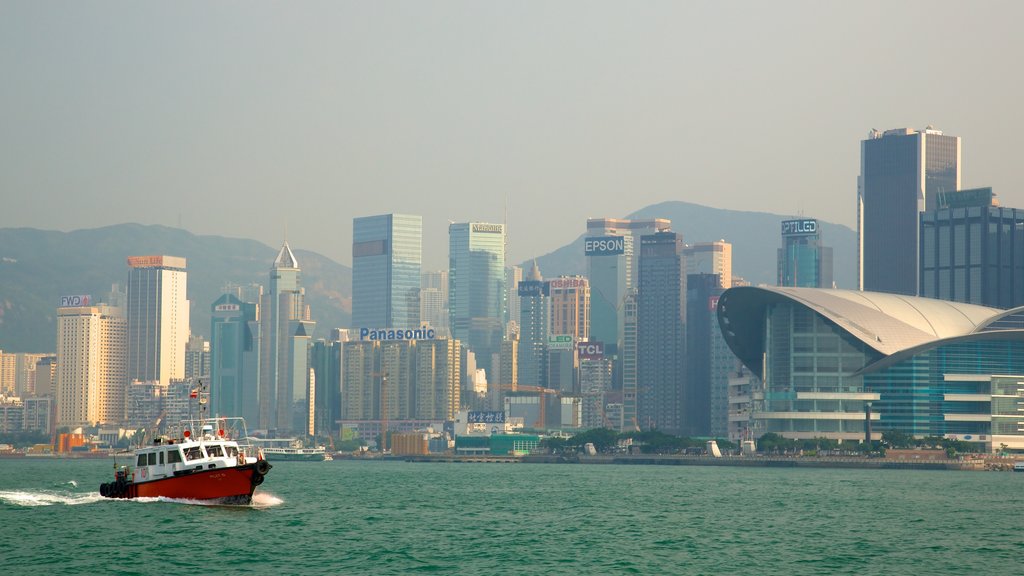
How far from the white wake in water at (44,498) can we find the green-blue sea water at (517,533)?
0.87 feet

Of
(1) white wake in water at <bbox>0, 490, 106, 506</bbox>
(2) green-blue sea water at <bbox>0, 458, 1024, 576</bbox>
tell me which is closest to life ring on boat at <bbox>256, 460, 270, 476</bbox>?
(2) green-blue sea water at <bbox>0, 458, 1024, 576</bbox>

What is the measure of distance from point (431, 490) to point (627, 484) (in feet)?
75.7

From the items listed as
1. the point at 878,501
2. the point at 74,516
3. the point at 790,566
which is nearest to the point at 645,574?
the point at 790,566

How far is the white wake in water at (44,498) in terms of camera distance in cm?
9488

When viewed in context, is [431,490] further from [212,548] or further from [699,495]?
[212,548]

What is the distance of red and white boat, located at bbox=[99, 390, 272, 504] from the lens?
80.4 m

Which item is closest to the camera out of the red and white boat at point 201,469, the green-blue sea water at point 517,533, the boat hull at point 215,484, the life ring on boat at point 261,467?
the green-blue sea water at point 517,533

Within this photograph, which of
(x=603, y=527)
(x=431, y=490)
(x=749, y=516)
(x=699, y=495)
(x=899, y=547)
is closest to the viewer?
(x=899, y=547)

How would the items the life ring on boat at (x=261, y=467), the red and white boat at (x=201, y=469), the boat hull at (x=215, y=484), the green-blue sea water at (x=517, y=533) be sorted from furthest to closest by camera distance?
the red and white boat at (x=201, y=469) → the boat hull at (x=215, y=484) → the life ring on boat at (x=261, y=467) → the green-blue sea water at (x=517, y=533)

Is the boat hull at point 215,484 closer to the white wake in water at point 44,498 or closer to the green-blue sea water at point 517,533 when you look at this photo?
the green-blue sea water at point 517,533

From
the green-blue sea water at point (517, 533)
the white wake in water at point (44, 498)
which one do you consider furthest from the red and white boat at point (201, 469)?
the white wake in water at point (44, 498)

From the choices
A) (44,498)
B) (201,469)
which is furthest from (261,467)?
(44,498)

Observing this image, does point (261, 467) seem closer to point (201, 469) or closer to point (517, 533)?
point (201, 469)

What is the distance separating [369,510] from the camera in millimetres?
93188
